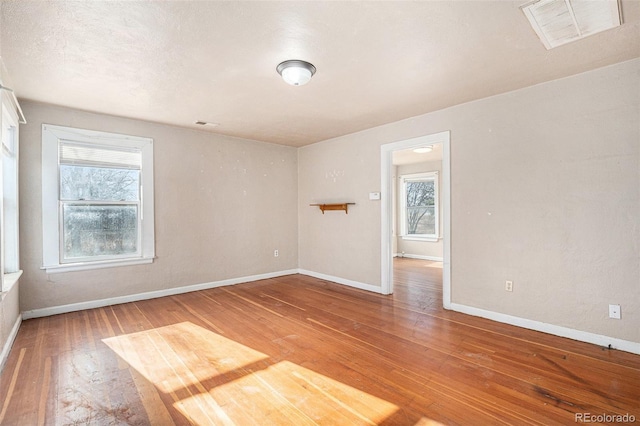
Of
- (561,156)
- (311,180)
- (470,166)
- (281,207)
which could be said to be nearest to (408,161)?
(311,180)

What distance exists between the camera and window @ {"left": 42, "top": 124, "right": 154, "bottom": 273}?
373cm

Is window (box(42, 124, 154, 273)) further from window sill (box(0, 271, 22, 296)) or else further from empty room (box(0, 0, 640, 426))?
window sill (box(0, 271, 22, 296))

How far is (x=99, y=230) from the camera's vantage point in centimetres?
409

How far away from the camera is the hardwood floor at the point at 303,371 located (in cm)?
190

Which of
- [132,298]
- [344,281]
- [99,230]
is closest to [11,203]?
[99,230]

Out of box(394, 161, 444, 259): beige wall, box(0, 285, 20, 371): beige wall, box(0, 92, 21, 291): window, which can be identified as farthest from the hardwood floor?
box(394, 161, 444, 259): beige wall

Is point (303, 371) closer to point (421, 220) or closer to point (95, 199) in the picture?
point (95, 199)

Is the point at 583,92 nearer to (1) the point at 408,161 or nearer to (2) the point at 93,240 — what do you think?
(1) the point at 408,161

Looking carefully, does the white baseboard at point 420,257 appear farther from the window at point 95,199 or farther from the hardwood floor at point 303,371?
the window at point 95,199

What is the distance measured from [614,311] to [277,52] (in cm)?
362

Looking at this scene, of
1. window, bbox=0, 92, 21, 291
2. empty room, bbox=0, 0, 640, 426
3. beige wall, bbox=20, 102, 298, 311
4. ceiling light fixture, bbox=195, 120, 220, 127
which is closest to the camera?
empty room, bbox=0, 0, 640, 426

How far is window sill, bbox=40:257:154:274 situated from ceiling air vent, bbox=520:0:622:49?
4.91 meters

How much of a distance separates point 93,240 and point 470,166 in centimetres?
482

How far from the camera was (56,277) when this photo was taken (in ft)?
12.4
